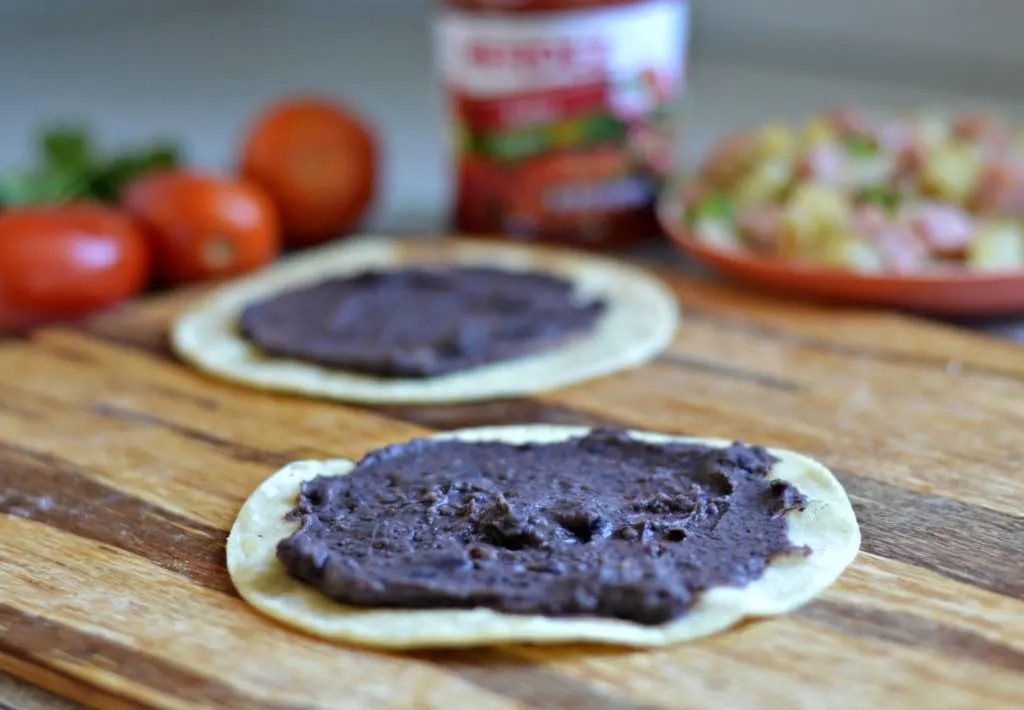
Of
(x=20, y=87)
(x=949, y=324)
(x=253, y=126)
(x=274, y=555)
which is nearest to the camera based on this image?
(x=274, y=555)

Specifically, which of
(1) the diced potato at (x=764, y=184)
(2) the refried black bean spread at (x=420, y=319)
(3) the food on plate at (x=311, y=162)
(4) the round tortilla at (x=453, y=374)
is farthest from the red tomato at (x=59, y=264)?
(1) the diced potato at (x=764, y=184)

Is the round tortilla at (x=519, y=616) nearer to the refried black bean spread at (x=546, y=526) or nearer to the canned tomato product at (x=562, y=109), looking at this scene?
the refried black bean spread at (x=546, y=526)

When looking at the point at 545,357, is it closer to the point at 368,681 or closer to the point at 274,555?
the point at 274,555

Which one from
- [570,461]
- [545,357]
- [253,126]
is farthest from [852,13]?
[570,461]

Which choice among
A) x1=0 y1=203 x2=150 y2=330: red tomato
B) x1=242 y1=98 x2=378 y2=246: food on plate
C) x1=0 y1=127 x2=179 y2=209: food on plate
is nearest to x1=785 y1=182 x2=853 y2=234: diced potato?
x1=242 y1=98 x2=378 y2=246: food on plate

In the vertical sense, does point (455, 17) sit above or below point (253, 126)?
above

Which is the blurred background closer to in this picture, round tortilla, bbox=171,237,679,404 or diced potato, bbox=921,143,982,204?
round tortilla, bbox=171,237,679,404
